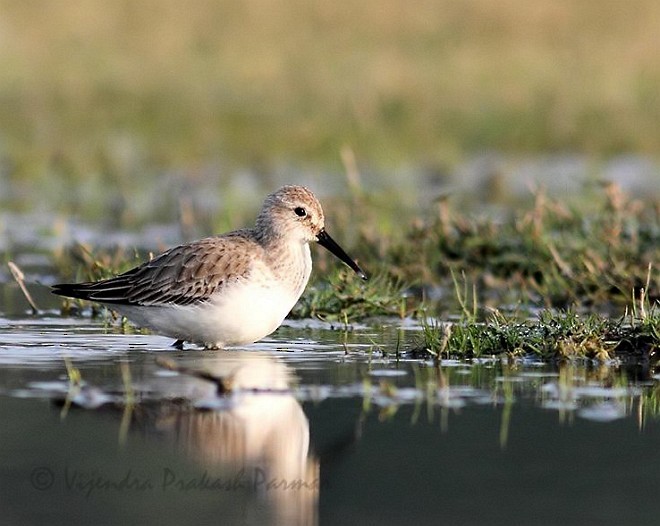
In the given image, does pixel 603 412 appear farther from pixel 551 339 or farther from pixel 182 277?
pixel 182 277

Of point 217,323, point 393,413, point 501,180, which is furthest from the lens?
point 501,180

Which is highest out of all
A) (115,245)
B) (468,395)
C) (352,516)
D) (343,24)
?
(343,24)

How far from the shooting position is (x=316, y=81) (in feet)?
77.2

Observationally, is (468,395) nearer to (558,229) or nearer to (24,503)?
(24,503)

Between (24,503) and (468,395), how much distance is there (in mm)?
2651

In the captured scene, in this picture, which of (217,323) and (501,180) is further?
(501,180)

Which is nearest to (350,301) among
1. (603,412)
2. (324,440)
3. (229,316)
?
(229,316)

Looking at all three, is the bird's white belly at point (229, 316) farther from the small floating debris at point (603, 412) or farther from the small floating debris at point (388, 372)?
the small floating debris at point (603, 412)

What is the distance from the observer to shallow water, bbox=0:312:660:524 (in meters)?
5.91

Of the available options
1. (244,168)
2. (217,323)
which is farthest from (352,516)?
(244,168)

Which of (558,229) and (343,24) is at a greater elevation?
(343,24)

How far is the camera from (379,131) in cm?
2117

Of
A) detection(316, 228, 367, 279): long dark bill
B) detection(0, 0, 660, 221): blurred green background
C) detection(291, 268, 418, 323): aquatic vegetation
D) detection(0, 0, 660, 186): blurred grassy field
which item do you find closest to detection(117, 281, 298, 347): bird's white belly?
detection(316, 228, 367, 279): long dark bill

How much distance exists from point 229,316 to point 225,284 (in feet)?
0.85
